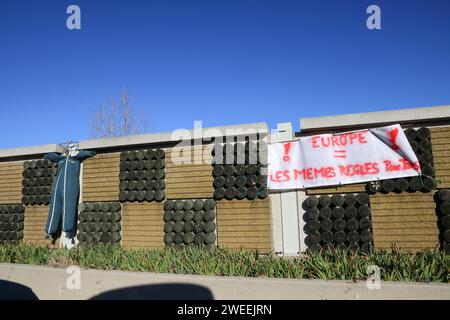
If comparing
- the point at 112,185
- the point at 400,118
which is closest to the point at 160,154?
the point at 112,185

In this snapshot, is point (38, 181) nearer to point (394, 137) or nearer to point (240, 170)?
point (240, 170)

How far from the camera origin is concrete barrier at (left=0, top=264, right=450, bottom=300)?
16.1 feet

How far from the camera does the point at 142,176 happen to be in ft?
31.8

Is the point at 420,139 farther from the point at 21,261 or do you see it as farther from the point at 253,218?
the point at 21,261

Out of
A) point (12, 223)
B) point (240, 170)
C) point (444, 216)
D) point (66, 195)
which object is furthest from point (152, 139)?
point (444, 216)

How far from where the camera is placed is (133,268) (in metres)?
6.82

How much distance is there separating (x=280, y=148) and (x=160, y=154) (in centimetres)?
314

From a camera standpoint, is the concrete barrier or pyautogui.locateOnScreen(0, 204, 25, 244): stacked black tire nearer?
the concrete barrier

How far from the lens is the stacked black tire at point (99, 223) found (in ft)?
32.2

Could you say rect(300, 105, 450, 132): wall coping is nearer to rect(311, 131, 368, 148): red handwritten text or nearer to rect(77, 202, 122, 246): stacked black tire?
rect(311, 131, 368, 148): red handwritten text

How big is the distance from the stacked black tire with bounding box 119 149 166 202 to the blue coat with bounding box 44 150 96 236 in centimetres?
130

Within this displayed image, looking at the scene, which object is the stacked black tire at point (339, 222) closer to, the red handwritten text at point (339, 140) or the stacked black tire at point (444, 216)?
the red handwritten text at point (339, 140)

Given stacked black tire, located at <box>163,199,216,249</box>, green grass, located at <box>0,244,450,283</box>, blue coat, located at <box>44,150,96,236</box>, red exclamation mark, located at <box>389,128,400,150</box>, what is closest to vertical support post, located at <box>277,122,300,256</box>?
green grass, located at <box>0,244,450,283</box>
